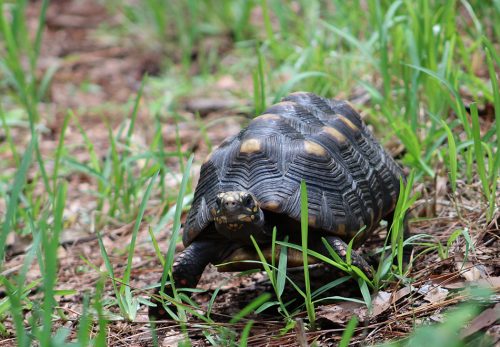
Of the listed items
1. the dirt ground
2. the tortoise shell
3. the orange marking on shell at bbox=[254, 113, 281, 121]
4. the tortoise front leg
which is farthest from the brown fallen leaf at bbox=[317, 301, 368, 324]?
the orange marking on shell at bbox=[254, 113, 281, 121]

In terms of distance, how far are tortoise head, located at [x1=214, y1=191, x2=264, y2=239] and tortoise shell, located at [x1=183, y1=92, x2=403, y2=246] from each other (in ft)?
0.30

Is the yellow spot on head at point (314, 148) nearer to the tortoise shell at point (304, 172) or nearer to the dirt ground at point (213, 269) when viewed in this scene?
the tortoise shell at point (304, 172)

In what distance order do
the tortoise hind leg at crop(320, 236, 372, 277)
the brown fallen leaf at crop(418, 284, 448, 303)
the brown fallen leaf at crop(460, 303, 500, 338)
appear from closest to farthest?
1. the brown fallen leaf at crop(460, 303, 500, 338)
2. the brown fallen leaf at crop(418, 284, 448, 303)
3. the tortoise hind leg at crop(320, 236, 372, 277)

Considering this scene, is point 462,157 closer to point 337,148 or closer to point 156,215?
point 337,148

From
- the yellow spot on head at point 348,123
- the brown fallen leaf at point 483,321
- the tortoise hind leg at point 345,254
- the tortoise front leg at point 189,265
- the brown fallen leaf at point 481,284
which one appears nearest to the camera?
the brown fallen leaf at point 483,321

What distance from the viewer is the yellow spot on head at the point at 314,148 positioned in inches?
111

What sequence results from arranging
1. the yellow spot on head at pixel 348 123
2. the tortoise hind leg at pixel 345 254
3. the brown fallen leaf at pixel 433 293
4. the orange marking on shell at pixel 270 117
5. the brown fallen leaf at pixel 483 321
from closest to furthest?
the brown fallen leaf at pixel 483 321 → the brown fallen leaf at pixel 433 293 → the tortoise hind leg at pixel 345 254 → the orange marking on shell at pixel 270 117 → the yellow spot on head at pixel 348 123

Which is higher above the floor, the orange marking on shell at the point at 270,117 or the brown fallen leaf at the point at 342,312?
the orange marking on shell at the point at 270,117

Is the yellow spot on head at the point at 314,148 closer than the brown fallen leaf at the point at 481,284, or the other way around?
the brown fallen leaf at the point at 481,284

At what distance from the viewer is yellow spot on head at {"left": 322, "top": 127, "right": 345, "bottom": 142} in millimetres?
2958

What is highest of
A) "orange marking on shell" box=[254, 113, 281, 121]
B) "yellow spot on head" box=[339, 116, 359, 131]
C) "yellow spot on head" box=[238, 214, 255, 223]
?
"orange marking on shell" box=[254, 113, 281, 121]

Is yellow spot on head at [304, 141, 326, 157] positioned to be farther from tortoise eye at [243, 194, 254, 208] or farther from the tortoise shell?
tortoise eye at [243, 194, 254, 208]

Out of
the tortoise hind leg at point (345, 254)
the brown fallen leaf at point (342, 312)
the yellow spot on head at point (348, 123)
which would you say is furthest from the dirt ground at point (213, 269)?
the yellow spot on head at point (348, 123)

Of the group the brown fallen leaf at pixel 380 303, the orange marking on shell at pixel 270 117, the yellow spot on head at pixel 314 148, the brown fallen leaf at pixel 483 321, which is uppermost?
the orange marking on shell at pixel 270 117
